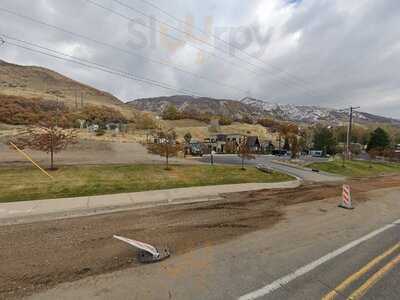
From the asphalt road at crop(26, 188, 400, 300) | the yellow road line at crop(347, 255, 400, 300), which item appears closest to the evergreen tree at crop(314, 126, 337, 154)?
the asphalt road at crop(26, 188, 400, 300)

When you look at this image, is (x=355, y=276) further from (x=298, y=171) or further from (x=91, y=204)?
(x=298, y=171)

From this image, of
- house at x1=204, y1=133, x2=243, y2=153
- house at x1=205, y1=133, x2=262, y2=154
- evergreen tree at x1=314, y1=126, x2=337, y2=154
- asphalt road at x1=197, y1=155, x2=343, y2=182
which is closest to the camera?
asphalt road at x1=197, y1=155, x2=343, y2=182

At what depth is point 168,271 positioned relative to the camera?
4531mm

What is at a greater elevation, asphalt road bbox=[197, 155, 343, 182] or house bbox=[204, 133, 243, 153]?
A: house bbox=[204, 133, 243, 153]

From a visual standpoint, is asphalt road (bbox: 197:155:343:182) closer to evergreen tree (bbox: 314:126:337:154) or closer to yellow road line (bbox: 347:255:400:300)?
yellow road line (bbox: 347:255:400:300)

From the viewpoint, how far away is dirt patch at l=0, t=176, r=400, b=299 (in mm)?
4379

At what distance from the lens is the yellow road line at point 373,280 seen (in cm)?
391

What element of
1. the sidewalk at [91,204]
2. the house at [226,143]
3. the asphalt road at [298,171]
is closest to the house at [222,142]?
the house at [226,143]

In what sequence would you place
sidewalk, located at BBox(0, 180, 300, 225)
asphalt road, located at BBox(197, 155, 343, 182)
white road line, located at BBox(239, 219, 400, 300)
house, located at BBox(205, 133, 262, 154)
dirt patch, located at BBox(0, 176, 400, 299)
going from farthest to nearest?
house, located at BBox(205, 133, 262, 154) < asphalt road, located at BBox(197, 155, 343, 182) < sidewalk, located at BBox(0, 180, 300, 225) < dirt patch, located at BBox(0, 176, 400, 299) < white road line, located at BBox(239, 219, 400, 300)

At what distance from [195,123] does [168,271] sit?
521ft

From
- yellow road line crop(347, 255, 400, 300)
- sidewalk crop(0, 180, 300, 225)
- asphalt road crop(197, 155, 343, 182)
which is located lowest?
asphalt road crop(197, 155, 343, 182)

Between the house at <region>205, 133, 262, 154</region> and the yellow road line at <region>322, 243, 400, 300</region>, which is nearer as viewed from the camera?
the yellow road line at <region>322, 243, 400, 300</region>

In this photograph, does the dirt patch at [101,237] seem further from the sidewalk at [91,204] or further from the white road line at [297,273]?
the white road line at [297,273]

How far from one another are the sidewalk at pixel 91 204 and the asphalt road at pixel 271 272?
5066mm
